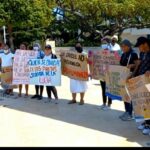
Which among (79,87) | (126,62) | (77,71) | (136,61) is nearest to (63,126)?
(126,62)

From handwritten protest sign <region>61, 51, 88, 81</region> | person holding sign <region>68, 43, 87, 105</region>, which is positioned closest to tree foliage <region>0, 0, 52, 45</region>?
handwritten protest sign <region>61, 51, 88, 81</region>

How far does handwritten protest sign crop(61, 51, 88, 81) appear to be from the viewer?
12.2m

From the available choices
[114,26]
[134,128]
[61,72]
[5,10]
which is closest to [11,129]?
[134,128]

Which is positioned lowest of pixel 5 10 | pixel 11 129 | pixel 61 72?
pixel 11 129

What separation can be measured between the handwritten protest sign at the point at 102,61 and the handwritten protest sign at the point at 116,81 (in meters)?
0.54

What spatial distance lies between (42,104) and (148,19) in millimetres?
34375

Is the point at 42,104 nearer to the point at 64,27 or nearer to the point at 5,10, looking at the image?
the point at 5,10

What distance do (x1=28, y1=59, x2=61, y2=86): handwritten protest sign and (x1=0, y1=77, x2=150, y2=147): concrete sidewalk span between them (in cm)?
59

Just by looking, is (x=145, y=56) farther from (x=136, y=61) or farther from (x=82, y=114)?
(x=82, y=114)

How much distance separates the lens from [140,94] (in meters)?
8.76

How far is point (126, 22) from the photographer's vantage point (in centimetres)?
4694

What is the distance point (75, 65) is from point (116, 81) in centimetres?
230

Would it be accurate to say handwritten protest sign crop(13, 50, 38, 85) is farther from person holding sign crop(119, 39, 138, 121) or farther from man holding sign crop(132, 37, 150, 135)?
man holding sign crop(132, 37, 150, 135)

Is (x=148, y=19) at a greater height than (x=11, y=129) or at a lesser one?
greater
